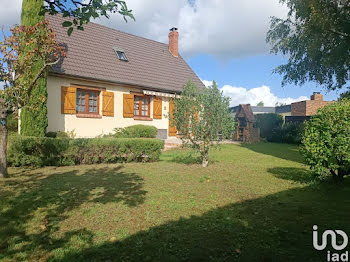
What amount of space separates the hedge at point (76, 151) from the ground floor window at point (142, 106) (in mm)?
7501

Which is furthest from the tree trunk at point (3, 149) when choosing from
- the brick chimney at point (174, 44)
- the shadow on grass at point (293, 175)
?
the brick chimney at point (174, 44)

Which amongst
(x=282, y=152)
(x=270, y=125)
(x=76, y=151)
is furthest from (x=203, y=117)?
(x=270, y=125)

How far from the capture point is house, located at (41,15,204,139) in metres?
13.8

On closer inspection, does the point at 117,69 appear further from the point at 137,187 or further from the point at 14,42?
the point at 137,187

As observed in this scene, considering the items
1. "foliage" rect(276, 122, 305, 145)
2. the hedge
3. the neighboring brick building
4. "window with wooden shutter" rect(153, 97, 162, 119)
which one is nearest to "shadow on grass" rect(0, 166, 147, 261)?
the hedge

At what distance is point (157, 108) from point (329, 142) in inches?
517

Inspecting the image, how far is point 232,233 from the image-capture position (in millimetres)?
3439

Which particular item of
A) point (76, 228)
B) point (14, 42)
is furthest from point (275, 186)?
point (14, 42)

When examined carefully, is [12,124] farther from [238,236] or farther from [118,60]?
[238,236]

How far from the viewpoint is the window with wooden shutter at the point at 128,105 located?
53.1 ft

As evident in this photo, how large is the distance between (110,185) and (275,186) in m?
4.09

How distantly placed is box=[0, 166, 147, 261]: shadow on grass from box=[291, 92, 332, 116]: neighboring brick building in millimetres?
36212

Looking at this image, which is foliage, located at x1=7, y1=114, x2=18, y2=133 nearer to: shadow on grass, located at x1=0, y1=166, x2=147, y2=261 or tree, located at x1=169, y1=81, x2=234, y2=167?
shadow on grass, located at x1=0, y1=166, x2=147, y2=261

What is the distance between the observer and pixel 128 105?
642 inches
